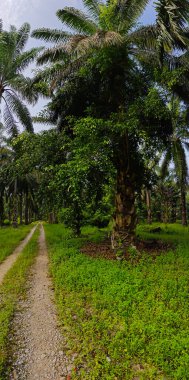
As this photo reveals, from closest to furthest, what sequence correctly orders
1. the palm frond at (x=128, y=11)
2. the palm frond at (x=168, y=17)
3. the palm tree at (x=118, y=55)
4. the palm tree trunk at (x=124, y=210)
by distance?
1. the palm frond at (x=168, y=17)
2. the palm tree at (x=118, y=55)
3. the palm frond at (x=128, y=11)
4. the palm tree trunk at (x=124, y=210)

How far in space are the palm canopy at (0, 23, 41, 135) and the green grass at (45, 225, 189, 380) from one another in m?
11.4

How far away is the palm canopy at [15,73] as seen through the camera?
1628 centimetres

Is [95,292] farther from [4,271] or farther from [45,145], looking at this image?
[45,145]

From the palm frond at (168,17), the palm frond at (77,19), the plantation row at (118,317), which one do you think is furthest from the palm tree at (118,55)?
the plantation row at (118,317)

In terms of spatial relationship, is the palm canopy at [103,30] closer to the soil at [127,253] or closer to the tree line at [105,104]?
the tree line at [105,104]

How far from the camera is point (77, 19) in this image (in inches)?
477

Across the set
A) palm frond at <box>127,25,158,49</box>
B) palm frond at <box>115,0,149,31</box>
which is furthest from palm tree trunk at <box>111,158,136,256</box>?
palm frond at <box>115,0,149,31</box>

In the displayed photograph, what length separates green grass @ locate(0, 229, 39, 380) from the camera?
4.86 m

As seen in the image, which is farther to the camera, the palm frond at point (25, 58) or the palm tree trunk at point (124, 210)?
the palm frond at point (25, 58)

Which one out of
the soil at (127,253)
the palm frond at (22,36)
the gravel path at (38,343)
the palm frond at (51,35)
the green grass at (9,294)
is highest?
the palm frond at (22,36)

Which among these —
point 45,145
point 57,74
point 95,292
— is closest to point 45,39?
point 57,74

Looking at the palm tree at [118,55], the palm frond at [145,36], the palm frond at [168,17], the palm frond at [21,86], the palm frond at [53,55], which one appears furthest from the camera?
the palm frond at [21,86]

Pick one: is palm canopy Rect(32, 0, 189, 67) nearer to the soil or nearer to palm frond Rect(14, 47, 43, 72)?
palm frond Rect(14, 47, 43, 72)

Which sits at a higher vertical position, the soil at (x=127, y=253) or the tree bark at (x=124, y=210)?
the tree bark at (x=124, y=210)
